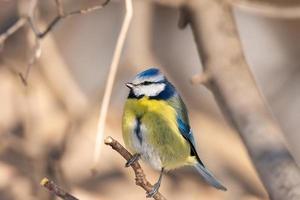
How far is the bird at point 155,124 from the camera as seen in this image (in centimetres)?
115

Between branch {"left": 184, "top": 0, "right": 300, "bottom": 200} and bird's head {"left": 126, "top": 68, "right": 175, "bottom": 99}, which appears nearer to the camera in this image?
bird's head {"left": 126, "top": 68, "right": 175, "bottom": 99}

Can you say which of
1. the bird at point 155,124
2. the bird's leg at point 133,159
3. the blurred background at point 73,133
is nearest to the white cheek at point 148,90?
the bird at point 155,124

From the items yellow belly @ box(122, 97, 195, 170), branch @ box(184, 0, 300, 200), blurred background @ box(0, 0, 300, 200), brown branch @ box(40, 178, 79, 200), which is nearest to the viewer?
brown branch @ box(40, 178, 79, 200)

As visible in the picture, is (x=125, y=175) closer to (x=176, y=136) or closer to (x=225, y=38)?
(x=225, y=38)

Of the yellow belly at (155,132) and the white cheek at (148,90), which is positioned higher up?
the white cheek at (148,90)

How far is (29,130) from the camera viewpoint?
7.87 ft

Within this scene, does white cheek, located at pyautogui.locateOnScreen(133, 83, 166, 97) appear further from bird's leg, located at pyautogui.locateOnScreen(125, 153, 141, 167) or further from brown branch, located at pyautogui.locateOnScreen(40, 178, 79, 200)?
brown branch, located at pyautogui.locateOnScreen(40, 178, 79, 200)

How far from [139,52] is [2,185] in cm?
69

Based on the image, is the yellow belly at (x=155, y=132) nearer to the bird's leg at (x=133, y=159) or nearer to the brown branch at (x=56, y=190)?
the bird's leg at (x=133, y=159)

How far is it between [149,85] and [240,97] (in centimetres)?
51

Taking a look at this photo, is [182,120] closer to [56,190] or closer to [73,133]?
[56,190]

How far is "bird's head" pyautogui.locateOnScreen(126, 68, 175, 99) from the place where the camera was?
3.81 feet

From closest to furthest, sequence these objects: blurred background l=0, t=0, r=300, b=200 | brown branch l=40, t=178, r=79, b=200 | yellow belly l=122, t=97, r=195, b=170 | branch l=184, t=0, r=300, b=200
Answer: brown branch l=40, t=178, r=79, b=200
yellow belly l=122, t=97, r=195, b=170
branch l=184, t=0, r=300, b=200
blurred background l=0, t=0, r=300, b=200

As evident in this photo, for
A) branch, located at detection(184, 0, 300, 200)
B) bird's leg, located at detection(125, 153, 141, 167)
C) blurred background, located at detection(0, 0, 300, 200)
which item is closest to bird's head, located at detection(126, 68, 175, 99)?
bird's leg, located at detection(125, 153, 141, 167)
